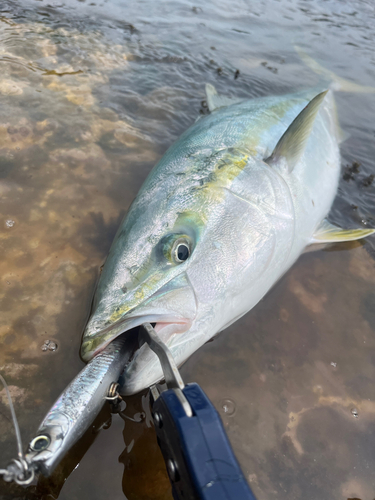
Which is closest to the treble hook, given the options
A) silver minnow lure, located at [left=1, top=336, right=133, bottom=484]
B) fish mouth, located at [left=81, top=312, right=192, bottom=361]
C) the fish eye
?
silver minnow lure, located at [left=1, top=336, right=133, bottom=484]

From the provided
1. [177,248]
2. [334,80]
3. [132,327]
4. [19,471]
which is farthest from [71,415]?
[334,80]

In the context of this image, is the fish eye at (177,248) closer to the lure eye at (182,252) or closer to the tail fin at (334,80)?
the lure eye at (182,252)

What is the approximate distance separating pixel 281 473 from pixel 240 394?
1.24 feet

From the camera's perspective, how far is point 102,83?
397 centimetres

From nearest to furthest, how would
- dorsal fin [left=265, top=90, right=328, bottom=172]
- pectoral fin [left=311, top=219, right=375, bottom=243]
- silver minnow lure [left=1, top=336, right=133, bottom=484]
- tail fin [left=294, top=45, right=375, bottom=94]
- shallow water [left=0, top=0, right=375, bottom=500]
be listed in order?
silver minnow lure [left=1, top=336, right=133, bottom=484]
shallow water [left=0, top=0, right=375, bottom=500]
dorsal fin [left=265, top=90, right=328, bottom=172]
pectoral fin [left=311, top=219, right=375, bottom=243]
tail fin [left=294, top=45, right=375, bottom=94]

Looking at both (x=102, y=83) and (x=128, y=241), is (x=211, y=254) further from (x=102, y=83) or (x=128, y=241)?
(x=102, y=83)

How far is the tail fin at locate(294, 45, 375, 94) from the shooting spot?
5.04 metres

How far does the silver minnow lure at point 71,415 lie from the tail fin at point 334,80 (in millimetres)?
4954

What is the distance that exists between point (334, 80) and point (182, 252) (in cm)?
513

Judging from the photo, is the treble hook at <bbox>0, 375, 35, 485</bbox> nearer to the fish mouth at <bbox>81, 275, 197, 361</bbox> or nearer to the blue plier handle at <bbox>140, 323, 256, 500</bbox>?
the blue plier handle at <bbox>140, 323, 256, 500</bbox>

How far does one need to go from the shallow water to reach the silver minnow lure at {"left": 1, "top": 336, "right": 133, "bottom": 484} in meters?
0.35

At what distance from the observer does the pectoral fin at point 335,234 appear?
248 centimetres

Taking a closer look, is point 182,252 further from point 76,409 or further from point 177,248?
point 76,409

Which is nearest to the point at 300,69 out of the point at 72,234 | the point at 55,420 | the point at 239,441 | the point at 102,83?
the point at 102,83
